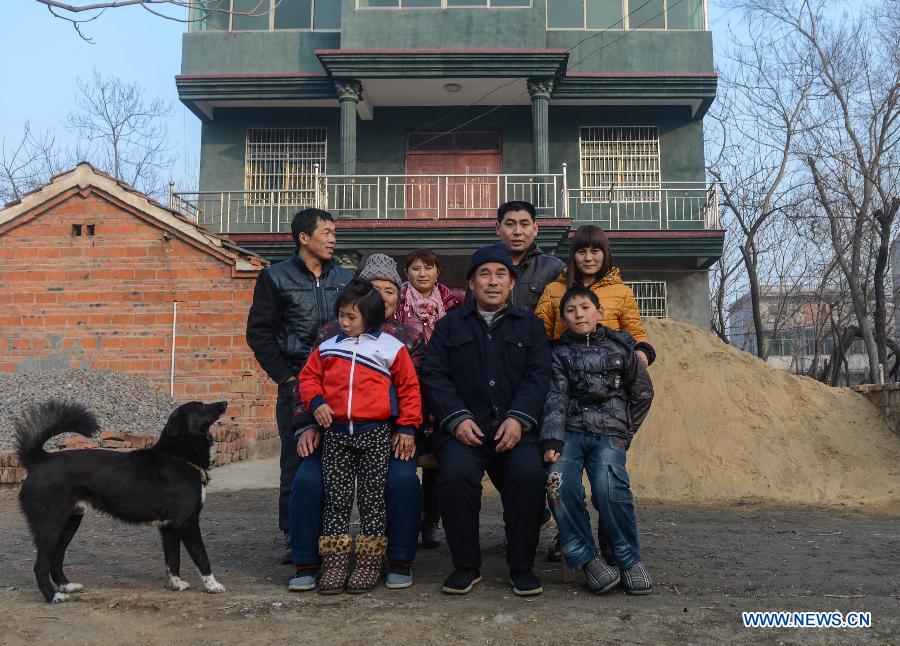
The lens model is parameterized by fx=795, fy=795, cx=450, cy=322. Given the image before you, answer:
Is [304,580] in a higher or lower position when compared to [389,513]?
lower

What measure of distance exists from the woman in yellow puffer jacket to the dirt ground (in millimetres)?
1416

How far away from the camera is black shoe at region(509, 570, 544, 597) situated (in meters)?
3.96

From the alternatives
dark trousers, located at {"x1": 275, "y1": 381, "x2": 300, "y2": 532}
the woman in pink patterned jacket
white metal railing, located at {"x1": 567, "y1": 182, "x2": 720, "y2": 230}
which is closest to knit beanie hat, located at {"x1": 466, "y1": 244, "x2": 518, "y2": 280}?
the woman in pink patterned jacket

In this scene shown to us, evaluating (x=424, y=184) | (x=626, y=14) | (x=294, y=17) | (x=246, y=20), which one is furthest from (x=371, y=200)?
(x=626, y=14)

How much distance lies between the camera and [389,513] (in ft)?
14.0

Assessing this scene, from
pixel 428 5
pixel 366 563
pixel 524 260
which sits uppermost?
pixel 428 5

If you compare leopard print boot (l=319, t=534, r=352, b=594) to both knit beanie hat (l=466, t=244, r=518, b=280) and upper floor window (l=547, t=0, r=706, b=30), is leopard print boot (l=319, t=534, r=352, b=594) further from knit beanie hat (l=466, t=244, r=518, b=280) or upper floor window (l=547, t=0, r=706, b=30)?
upper floor window (l=547, t=0, r=706, b=30)

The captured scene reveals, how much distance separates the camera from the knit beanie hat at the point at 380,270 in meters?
4.65

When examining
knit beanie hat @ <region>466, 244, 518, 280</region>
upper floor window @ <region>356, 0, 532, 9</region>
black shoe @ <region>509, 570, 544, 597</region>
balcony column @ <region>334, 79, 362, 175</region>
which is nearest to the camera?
black shoe @ <region>509, 570, 544, 597</region>

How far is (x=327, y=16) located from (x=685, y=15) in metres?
7.83

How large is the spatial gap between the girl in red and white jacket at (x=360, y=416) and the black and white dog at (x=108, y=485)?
0.64 meters

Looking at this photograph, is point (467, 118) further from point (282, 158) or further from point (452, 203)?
point (282, 158)

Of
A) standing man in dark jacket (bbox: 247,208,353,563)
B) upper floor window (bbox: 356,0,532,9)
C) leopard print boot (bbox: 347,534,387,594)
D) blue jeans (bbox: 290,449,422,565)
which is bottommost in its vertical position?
leopard print boot (bbox: 347,534,387,594)

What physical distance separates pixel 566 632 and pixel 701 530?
3.51 metres
